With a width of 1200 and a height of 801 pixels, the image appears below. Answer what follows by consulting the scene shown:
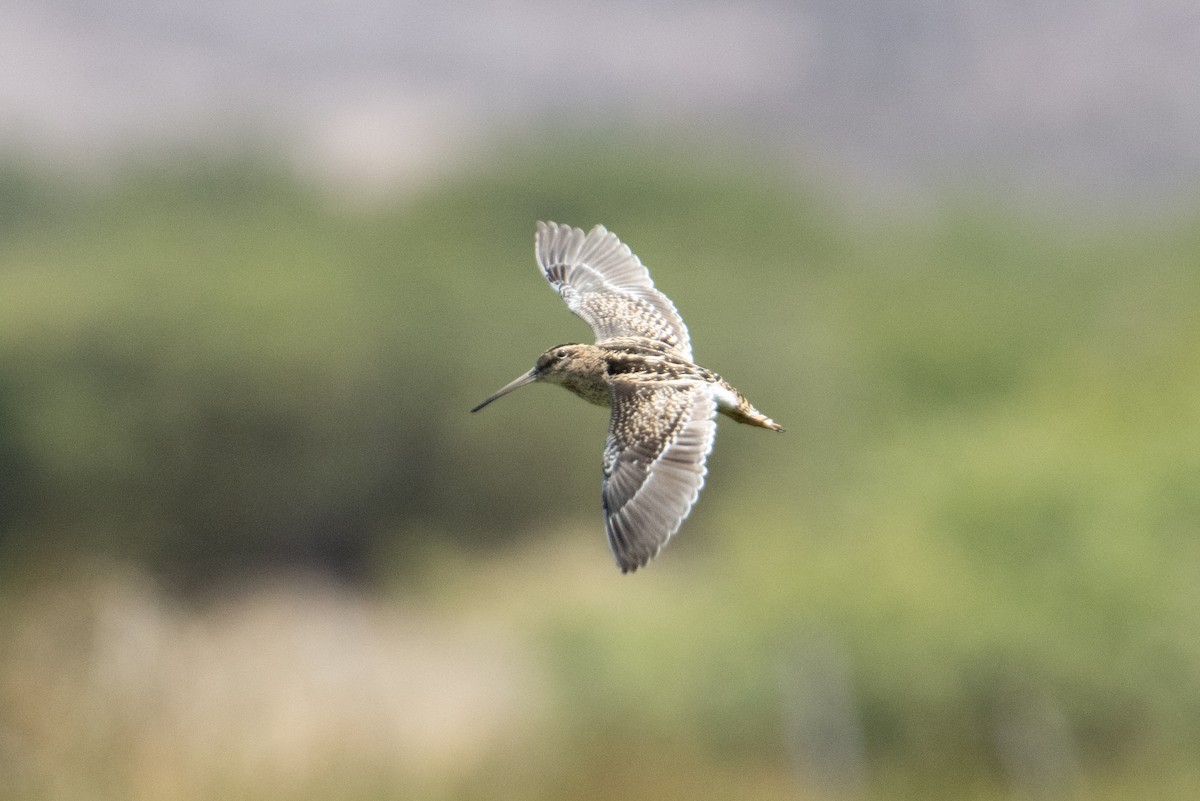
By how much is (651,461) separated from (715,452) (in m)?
45.5

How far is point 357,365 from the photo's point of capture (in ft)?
179

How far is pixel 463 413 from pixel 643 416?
4395cm

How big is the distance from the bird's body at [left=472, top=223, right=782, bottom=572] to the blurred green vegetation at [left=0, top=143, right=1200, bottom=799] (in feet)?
17.6

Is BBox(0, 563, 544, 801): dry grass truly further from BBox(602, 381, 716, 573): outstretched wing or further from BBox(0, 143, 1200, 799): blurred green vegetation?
BBox(602, 381, 716, 573): outstretched wing

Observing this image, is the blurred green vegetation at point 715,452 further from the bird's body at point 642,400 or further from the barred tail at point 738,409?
the barred tail at point 738,409

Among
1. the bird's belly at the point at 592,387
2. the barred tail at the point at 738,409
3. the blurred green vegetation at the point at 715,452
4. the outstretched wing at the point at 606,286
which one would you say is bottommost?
the blurred green vegetation at the point at 715,452

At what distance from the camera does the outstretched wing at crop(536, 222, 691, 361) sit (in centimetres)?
856

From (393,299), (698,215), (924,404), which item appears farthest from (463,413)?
(698,215)

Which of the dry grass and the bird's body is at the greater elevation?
the bird's body

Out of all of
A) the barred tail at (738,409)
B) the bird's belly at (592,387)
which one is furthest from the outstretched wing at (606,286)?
the barred tail at (738,409)

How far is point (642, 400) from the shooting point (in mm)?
7160

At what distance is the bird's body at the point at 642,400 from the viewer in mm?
6613

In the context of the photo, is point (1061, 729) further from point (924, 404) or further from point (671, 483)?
point (924, 404)

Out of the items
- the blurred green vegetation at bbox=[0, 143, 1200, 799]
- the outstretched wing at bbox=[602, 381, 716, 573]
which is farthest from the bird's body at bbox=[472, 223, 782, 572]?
the blurred green vegetation at bbox=[0, 143, 1200, 799]
